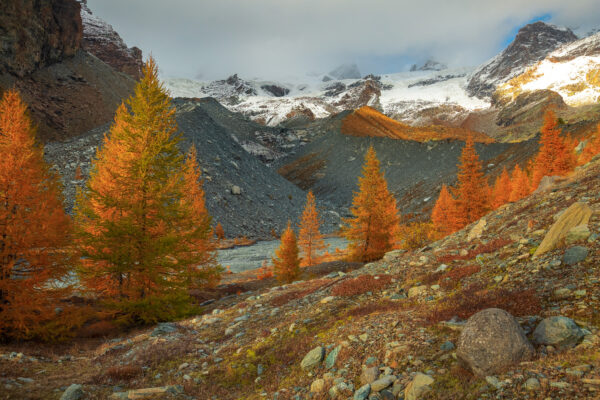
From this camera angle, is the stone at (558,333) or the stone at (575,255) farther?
the stone at (575,255)

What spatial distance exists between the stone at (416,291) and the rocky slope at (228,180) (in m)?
45.8

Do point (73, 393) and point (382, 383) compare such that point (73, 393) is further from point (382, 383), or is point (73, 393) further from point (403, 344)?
point (403, 344)

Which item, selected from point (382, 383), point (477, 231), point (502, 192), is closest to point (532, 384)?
point (382, 383)

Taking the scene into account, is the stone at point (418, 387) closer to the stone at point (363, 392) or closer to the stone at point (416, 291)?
the stone at point (363, 392)

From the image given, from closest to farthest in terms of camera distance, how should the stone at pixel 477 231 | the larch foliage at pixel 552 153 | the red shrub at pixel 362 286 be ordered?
the red shrub at pixel 362 286 < the stone at pixel 477 231 < the larch foliage at pixel 552 153

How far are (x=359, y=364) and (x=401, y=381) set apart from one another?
3.44 ft

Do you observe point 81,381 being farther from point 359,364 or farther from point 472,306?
point 472,306

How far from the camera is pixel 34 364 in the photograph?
28.1 ft

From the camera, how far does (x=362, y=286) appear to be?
1149cm

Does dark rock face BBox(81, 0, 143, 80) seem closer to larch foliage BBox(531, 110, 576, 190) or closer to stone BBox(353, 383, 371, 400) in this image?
larch foliage BBox(531, 110, 576, 190)

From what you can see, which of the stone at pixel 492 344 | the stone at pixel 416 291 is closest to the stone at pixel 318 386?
the stone at pixel 492 344

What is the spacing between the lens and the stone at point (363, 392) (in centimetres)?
472

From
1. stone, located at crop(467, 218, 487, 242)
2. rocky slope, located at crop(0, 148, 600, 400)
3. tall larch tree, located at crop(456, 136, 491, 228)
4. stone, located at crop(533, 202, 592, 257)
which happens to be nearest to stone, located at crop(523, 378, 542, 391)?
rocky slope, located at crop(0, 148, 600, 400)

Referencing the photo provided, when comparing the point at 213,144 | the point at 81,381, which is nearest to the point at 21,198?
the point at 81,381
